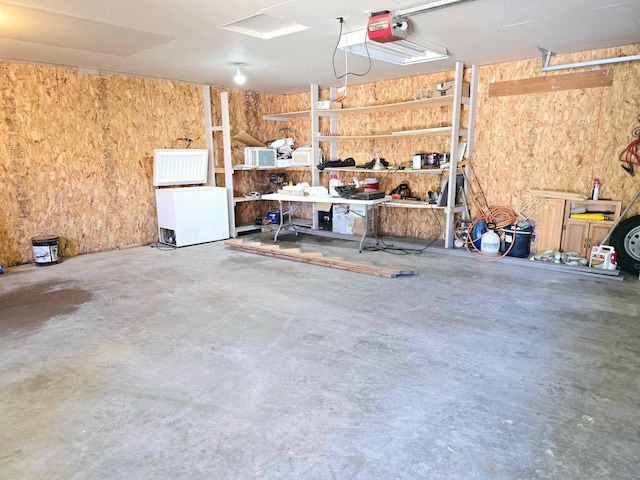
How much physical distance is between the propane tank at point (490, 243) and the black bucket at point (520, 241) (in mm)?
123

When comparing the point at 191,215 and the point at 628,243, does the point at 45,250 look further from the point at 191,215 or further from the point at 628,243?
the point at 628,243

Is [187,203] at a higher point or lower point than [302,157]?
lower

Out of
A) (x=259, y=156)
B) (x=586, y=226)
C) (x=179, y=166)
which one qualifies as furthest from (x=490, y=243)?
(x=179, y=166)

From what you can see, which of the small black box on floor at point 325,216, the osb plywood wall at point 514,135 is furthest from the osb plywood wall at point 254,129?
the small black box on floor at point 325,216

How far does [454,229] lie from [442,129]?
1.42 metres

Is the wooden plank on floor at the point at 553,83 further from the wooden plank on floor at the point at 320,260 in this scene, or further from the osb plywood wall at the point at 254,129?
the osb plywood wall at the point at 254,129

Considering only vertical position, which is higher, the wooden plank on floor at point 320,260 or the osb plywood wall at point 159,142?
the osb plywood wall at point 159,142

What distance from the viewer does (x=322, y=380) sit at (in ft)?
8.00

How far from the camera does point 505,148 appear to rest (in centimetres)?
549

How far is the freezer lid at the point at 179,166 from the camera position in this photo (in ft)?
20.4

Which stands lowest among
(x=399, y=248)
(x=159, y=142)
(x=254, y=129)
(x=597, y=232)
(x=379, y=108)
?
(x=399, y=248)

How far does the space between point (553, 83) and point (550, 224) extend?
1.74 m

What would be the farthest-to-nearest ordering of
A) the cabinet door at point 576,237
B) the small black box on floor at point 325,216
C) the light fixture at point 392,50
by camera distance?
1. the small black box on floor at point 325,216
2. the cabinet door at point 576,237
3. the light fixture at point 392,50

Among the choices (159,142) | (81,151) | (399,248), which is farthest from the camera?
(159,142)
